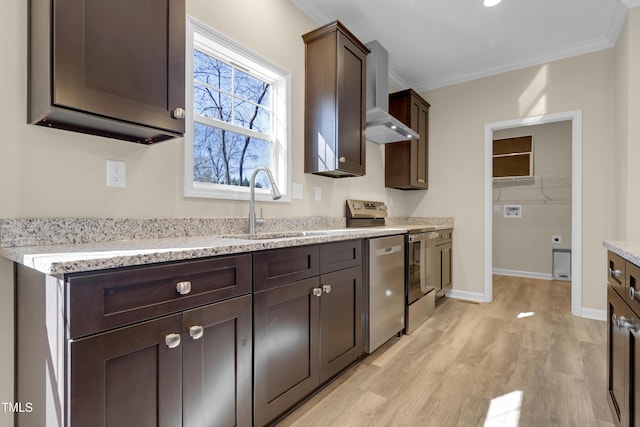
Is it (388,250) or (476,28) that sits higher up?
(476,28)

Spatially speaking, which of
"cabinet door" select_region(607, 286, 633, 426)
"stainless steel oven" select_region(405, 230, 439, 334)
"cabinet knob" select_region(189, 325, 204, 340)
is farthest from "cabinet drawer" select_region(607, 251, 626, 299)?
"cabinet knob" select_region(189, 325, 204, 340)

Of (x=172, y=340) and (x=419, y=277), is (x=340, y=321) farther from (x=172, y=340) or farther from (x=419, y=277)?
(x=419, y=277)

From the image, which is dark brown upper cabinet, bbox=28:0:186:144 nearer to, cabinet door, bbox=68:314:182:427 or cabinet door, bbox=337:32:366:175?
cabinet door, bbox=68:314:182:427

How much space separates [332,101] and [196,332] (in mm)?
1912

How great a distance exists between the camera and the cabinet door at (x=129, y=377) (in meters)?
0.86

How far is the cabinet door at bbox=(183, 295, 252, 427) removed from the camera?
111 cm

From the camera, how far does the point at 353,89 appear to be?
262 centimetres

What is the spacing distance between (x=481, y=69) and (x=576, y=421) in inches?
141

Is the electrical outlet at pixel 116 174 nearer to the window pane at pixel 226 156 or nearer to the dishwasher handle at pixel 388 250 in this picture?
the window pane at pixel 226 156

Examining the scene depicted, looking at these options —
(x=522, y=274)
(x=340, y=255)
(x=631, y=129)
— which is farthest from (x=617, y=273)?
(x=522, y=274)

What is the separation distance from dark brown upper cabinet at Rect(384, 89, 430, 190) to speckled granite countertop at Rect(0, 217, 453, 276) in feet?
6.12

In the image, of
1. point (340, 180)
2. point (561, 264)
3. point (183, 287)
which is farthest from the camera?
point (561, 264)

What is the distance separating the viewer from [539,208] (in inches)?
208

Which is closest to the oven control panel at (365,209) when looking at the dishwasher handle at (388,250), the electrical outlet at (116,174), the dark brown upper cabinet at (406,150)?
the dark brown upper cabinet at (406,150)
